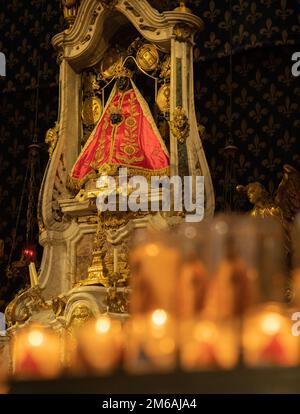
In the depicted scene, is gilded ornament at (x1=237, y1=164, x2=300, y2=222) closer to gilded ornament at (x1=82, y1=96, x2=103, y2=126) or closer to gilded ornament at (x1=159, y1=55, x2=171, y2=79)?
gilded ornament at (x1=159, y1=55, x2=171, y2=79)

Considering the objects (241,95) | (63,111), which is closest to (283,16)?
(241,95)

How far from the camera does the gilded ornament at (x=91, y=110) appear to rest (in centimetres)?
543

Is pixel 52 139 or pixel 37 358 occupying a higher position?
pixel 52 139

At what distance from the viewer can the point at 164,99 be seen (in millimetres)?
5184

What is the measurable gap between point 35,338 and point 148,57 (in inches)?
167

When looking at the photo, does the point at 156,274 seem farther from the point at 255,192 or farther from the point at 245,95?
the point at 245,95

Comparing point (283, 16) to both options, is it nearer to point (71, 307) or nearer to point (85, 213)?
point (85, 213)

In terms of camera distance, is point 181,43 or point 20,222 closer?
point 181,43

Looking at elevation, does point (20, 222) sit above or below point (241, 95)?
below

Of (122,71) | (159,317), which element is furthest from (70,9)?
(159,317)

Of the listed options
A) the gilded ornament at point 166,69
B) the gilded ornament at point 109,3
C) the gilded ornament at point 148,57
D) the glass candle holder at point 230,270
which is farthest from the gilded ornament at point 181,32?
the glass candle holder at point 230,270

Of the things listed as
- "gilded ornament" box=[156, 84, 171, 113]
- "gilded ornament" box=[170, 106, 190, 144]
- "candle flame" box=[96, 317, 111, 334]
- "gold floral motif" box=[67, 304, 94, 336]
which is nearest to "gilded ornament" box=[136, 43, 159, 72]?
"gilded ornament" box=[156, 84, 171, 113]
